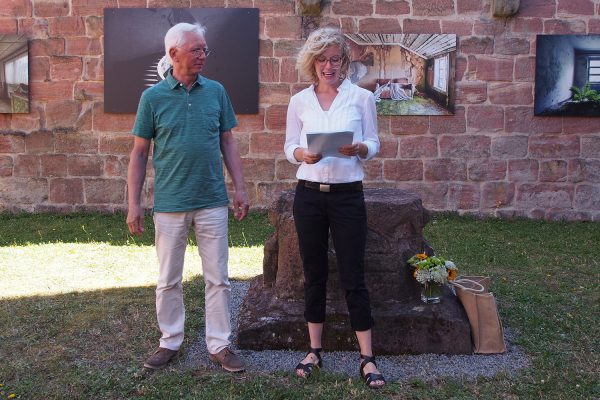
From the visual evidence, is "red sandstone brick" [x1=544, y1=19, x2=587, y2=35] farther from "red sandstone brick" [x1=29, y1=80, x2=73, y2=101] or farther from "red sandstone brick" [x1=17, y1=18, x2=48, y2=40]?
"red sandstone brick" [x1=17, y1=18, x2=48, y2=40]

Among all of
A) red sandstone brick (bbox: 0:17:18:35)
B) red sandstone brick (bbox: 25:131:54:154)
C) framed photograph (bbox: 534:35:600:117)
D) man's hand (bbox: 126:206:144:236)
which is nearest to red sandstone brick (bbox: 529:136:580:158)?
framed photograph (bbox: 534:35:600:117)

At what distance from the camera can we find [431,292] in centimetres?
444

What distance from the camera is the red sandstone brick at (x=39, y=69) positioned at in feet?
32.0

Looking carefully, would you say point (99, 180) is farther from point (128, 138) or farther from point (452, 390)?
point (452, 390)

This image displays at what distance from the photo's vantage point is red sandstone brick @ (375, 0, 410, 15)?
9.44 meters

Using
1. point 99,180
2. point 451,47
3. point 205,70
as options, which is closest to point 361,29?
point 451,47

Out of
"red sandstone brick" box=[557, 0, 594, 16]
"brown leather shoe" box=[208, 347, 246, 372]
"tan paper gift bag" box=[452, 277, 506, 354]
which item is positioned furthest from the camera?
"red sandstone brick" box=[557, 0, 594, 16]

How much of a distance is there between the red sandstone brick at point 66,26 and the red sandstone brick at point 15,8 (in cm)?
36

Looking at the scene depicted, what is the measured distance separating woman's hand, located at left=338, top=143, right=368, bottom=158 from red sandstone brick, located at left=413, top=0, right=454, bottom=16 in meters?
6.33

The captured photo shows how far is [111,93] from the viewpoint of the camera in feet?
31.7

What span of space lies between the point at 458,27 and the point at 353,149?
21.1 ft

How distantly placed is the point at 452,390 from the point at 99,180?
728 centimetres

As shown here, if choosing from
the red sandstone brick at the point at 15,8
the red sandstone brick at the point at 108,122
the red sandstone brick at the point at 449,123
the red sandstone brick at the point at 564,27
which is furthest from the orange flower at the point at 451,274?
the red sandstone brick at the point at 15,8

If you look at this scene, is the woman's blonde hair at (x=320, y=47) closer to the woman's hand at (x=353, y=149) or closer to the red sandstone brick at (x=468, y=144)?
the woman's hand at (x=353, y=149)
